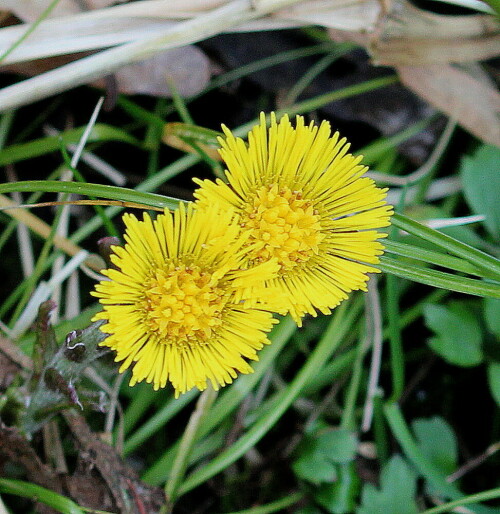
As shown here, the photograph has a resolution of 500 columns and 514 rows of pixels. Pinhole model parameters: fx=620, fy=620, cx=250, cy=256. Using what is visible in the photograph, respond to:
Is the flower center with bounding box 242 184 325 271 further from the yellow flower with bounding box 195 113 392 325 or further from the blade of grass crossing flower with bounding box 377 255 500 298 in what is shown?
the blade of grass crossing flower with bounding box 377 255 500 298

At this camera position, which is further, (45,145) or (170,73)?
(170,73)

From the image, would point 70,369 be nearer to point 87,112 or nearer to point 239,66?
point 87,112

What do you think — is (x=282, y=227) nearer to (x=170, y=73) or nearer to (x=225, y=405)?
(x=225, y=405)

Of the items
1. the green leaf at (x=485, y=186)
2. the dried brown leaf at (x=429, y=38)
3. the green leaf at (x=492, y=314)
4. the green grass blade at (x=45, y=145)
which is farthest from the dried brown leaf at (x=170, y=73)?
the green leaf at (x=492, y=314)

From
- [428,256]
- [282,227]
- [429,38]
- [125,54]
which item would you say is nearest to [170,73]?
[125,54]

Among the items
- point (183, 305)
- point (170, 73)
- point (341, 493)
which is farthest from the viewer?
point (170, 73)

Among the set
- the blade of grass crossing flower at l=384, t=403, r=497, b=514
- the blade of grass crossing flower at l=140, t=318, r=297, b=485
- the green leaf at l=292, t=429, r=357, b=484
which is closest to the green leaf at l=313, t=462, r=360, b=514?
the green leaf at l=292, t=429, r=357, b=484

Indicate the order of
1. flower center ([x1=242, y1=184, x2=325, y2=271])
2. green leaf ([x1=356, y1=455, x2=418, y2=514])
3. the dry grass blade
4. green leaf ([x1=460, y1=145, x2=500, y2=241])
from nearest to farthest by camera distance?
flower center ([x1=242, y1=184, x2=325, y2=271]), the dry grass blade, green leaf ([x1=356, y1=455, x2=418, y2=514]), green leaf ([x1=460, y1=145, x2=500, y2=241])
